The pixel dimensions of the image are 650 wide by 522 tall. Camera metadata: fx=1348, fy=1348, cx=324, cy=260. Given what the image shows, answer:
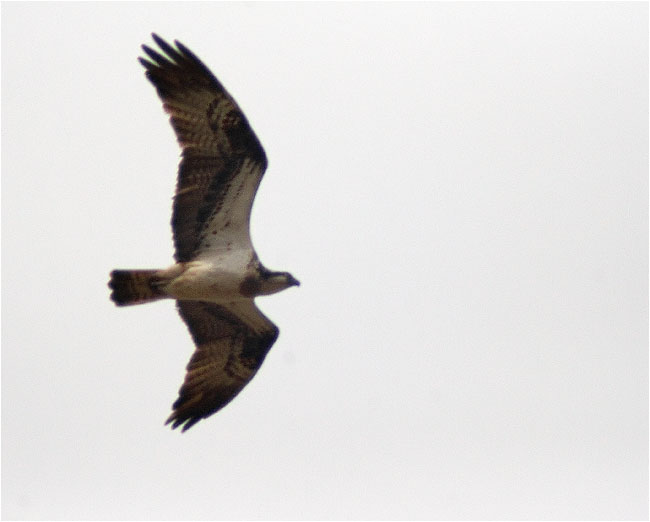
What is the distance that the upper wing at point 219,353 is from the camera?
16344 mm

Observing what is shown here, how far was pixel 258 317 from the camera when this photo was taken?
16.4 m

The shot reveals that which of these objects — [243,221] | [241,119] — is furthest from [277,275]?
[241,119]

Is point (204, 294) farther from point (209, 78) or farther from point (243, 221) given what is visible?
point (209, 78)

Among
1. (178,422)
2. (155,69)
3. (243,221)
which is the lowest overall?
(178,422)

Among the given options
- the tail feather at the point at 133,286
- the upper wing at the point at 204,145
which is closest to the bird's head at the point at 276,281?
the upper wing at the point at 204,145

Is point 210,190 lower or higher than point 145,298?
higher

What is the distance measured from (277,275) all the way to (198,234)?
1.01m

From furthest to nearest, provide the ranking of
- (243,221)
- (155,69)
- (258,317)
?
(258,317) → (243,221) → (155,69)

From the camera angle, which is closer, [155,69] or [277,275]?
A: [155,69]

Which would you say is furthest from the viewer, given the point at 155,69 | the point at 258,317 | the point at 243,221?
the point at 258,317

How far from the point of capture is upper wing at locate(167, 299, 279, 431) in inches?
643

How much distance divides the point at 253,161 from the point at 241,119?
1.62 ft

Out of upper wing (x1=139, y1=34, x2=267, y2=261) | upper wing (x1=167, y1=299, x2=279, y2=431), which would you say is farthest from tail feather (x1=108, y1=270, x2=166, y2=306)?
upper wing (x1=167, y1=299, x2=279, y2=431)

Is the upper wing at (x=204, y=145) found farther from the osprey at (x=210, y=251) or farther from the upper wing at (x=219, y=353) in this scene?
the upper wing at (x=219, y=353)
